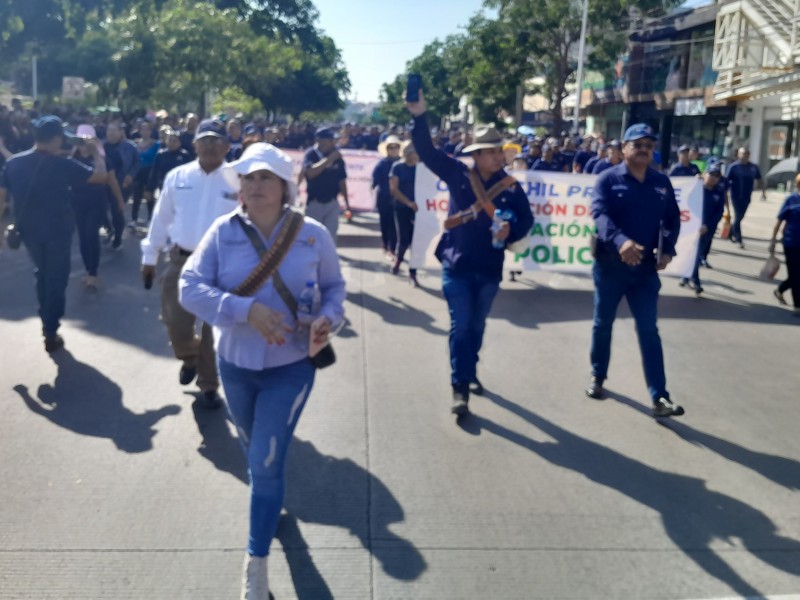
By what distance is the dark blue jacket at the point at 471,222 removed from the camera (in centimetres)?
600

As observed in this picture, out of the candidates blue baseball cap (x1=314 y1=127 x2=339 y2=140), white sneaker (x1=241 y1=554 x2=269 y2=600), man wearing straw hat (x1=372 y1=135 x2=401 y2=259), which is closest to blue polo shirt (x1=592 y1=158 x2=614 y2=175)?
man wearing straw hat (x1=372 y1=135 x2=401 y2=259)

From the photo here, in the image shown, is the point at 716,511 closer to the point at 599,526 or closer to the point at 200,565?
the point at 599,526

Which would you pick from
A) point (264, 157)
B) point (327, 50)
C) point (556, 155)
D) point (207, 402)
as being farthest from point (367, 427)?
point (327, 50)

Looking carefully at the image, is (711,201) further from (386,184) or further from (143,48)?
(143,48)

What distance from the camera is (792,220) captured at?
10.2 metres

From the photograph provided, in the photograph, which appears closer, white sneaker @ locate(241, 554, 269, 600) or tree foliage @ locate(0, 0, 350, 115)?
white sneaker @ locate(241, 554, 269, 600)

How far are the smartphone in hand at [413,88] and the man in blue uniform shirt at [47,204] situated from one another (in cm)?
306

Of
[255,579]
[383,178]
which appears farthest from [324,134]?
[255,579]

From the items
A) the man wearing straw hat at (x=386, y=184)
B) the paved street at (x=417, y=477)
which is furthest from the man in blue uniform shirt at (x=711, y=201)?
the man wearing straw hat at (x=386, y=184)

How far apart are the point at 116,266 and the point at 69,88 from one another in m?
21.5

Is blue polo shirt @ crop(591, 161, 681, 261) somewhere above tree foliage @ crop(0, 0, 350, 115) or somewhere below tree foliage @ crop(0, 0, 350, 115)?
below

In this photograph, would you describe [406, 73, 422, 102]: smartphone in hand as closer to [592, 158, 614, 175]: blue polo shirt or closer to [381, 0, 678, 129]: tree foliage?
[592, 158, 614, 175]: blue polo shirt

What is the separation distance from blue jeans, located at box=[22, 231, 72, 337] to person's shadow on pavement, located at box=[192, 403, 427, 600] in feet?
7.26

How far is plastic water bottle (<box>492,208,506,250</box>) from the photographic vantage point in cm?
591
